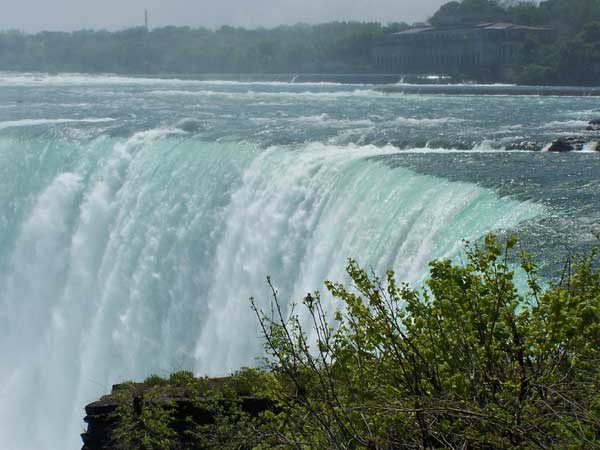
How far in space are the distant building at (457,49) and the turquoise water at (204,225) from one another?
1596 inches

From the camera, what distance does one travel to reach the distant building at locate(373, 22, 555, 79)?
6378cm

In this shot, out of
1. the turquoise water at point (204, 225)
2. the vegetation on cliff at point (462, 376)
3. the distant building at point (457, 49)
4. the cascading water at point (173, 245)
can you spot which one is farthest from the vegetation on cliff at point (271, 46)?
the vegetation on cliff at point (462, 376)

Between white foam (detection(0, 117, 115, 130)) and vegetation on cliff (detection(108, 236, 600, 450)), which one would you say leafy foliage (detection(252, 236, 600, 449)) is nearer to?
vegetation on cliff (detection(108, 236, 600, 450))

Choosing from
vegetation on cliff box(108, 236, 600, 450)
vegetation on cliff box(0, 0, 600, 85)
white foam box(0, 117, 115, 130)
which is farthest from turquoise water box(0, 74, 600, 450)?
vegetation on cliff box(0, 0, 600, 85)

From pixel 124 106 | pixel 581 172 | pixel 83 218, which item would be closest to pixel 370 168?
pixel 581 172

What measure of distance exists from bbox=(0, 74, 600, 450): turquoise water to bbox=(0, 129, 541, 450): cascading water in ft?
0.11

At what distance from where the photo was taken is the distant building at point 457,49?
63.8 m

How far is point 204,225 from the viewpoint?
55.6 ft

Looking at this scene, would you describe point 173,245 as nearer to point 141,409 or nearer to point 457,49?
point 141,409

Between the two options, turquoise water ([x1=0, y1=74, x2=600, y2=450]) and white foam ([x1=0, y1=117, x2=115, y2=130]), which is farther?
white foam ([x1=0, y1=117, x2=115, y2=130])

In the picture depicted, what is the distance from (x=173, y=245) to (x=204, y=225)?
64 cm

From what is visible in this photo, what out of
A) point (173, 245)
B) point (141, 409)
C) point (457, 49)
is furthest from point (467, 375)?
point (457, 49)

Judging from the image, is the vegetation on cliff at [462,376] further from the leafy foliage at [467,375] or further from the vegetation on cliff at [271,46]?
the vegetation on cliff at [271,46]

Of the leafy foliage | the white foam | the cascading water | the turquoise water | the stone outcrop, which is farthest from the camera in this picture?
the white foam
